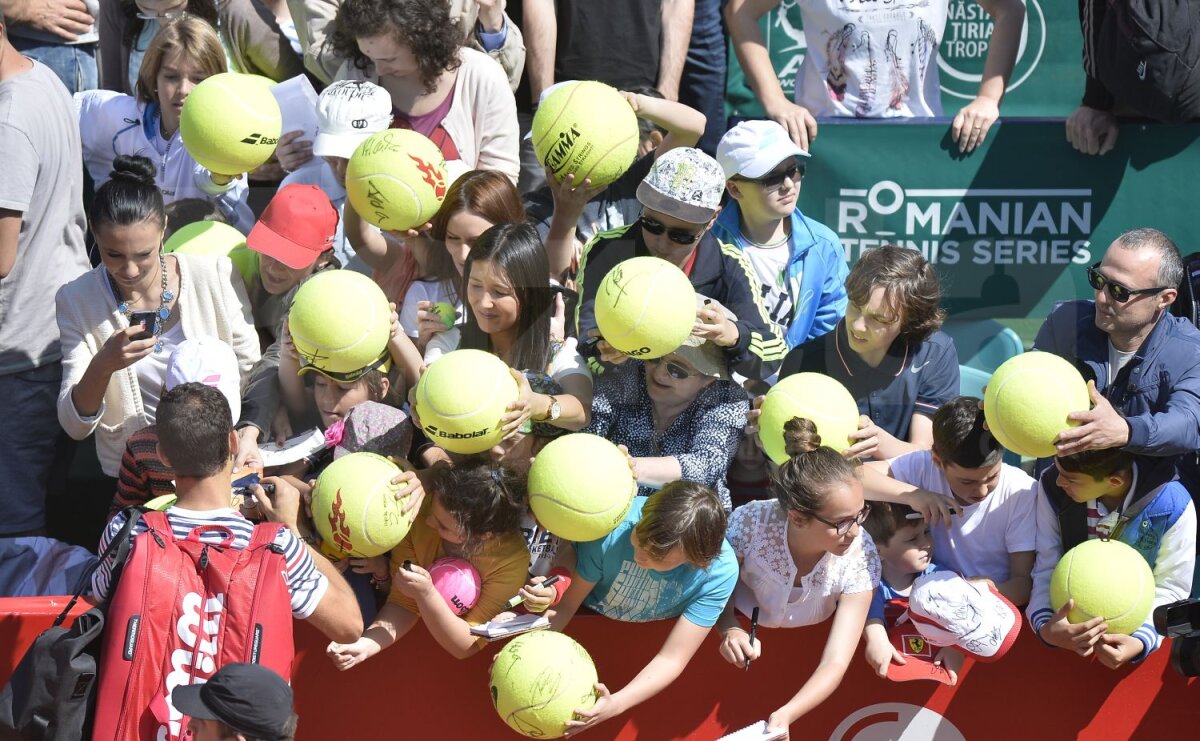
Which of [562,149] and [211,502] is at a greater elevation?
[562,149]

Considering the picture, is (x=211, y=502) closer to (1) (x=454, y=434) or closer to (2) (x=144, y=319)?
(1) (x=454, y=434)

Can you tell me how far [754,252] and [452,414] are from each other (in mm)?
1794

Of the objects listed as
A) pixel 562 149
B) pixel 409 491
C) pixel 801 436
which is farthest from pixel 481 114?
pixel 801 436

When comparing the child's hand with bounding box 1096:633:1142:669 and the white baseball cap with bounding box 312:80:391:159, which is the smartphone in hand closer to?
the white baseball cap with bounding box 312:80:391:159

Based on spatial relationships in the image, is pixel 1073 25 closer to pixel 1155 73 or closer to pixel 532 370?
pixel 1155 73

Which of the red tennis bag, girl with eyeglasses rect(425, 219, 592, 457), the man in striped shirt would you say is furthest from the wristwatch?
the red tennis bag

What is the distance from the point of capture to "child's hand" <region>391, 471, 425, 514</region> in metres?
4.28

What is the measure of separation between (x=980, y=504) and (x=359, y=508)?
6.91ft

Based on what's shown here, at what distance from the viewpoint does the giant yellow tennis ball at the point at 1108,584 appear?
420 cm

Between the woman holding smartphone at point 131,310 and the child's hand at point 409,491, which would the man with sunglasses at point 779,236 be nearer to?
the child's hand at point 409,491

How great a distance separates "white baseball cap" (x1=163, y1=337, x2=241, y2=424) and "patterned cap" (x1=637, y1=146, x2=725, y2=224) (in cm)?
162

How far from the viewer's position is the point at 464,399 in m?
4.21

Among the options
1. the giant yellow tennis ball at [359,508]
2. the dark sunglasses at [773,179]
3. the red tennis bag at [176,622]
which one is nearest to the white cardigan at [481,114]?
the dark sunglasses at [773,179]

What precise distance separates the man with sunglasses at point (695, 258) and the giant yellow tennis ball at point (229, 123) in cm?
139
